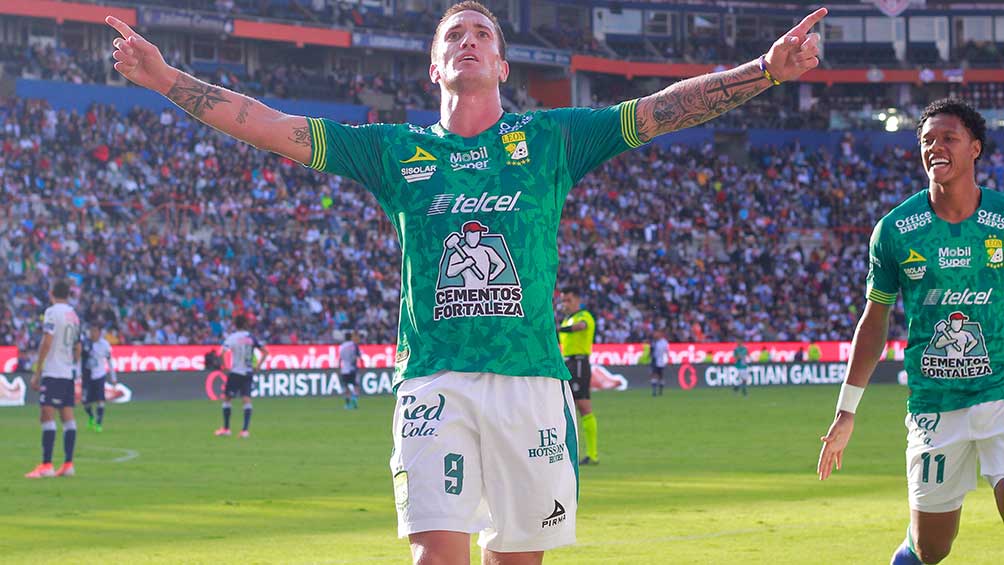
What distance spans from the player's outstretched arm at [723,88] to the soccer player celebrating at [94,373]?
22.3 metres

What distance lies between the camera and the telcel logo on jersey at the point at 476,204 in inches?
214

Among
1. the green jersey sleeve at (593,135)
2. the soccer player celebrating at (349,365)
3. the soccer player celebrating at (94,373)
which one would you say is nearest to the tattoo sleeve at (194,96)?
the green jersey sleeve at (593,135)

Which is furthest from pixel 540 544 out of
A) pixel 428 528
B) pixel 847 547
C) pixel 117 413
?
pixel 117 413

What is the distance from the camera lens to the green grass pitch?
11.1m

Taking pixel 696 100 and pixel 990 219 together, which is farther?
pixel 990 219

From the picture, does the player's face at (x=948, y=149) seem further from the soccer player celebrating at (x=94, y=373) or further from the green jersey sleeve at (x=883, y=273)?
the soccer player celebrating at (x=94, y=373)

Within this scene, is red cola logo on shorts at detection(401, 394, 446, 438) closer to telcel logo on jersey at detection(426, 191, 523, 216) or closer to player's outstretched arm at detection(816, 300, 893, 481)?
telcel logo on jersey at detection(426, 191, 523, 216)

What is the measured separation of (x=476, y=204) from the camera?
17.9ft

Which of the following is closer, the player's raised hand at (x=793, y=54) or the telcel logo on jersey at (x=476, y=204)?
the player's raised hand at (x=793, y=54)

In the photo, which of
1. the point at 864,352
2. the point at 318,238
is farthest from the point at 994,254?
the point at 318,238

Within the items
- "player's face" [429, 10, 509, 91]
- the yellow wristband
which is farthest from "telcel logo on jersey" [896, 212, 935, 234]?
"player's face" [429, 10, 509, 91]

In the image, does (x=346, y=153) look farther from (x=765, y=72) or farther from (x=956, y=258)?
(x=956, y=258)

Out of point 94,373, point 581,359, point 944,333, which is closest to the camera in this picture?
point 944,333

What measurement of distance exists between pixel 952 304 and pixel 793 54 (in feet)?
8.10
